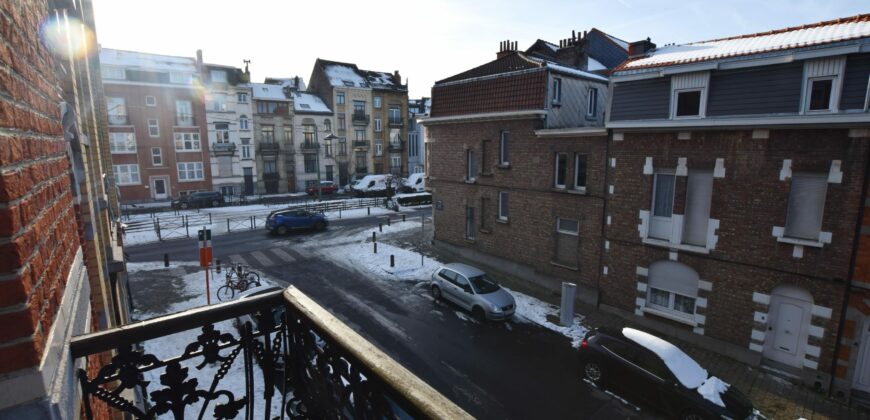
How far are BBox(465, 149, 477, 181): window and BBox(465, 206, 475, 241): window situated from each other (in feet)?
5.19

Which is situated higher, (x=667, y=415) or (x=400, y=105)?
(x=400, y=105)

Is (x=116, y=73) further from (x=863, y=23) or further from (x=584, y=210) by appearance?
(x=863, y=23)

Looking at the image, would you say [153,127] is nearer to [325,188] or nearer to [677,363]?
[325,188]

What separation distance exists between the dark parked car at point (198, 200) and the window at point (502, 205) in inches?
1082

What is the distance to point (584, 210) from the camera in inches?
602

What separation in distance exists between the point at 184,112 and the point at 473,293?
36.2m

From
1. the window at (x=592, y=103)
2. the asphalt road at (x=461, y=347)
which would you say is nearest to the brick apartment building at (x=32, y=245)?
the asphalt road at (x=461, y=347)

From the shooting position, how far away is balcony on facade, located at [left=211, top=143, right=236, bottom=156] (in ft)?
133

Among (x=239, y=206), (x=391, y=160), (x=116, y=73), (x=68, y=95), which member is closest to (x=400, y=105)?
(x=391, y=160)

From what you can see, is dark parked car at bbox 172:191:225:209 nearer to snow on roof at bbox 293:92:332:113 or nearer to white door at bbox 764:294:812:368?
snow on roof at bbox 293:92:332:113

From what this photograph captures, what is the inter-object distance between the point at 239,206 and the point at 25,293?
38169mm

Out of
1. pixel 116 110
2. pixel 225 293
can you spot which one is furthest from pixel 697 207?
pixel 116 110

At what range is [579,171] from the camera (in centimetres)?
1567

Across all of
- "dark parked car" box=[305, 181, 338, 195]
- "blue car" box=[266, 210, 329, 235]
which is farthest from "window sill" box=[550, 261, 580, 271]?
"dark parked car" box=[305, 181, 338, 195]
